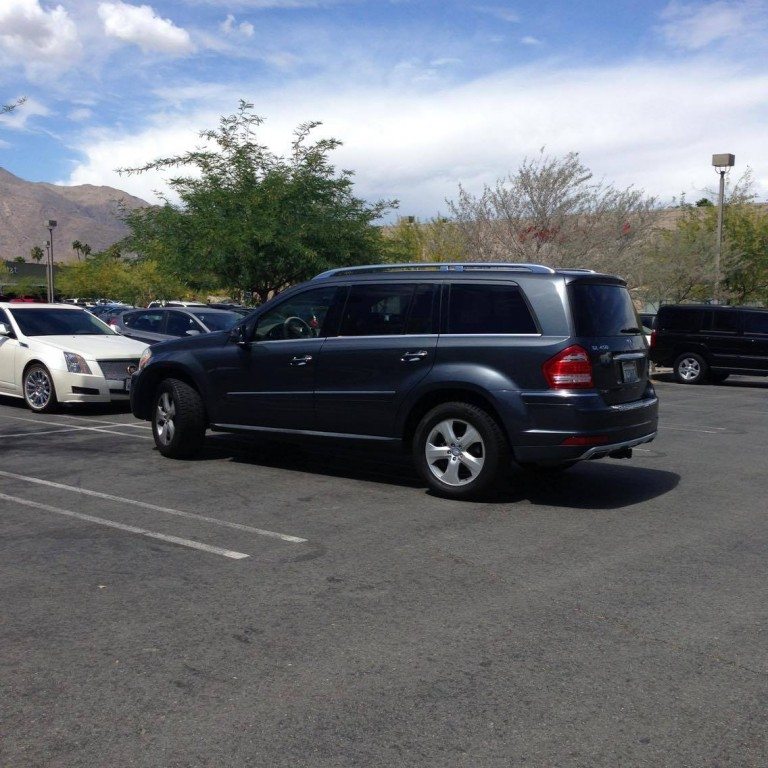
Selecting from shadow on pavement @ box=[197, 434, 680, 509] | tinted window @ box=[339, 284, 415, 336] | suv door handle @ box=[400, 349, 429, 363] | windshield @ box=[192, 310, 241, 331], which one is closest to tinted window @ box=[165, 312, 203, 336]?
windshield @ box=[192, 310, 241, 331]

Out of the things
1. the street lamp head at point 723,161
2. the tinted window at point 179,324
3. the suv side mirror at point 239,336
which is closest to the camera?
the suv side mirror at point 239,336

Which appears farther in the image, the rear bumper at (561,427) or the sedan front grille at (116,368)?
the sedan front grille at (116,368)

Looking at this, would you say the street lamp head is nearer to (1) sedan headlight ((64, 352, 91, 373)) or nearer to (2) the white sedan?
(2) the white sedan

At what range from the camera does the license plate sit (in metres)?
8.14

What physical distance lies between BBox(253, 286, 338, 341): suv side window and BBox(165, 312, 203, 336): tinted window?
8.86 metres

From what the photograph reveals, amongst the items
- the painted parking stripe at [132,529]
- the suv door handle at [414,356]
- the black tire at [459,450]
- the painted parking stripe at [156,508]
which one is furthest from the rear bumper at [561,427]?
the painted parking stripe at [132,529]

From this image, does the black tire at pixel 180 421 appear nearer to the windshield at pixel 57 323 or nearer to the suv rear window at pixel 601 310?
the suv rear window at pixel 601 310

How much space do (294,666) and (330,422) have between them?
4594 millimetres

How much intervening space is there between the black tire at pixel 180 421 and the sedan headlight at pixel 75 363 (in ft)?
12.8

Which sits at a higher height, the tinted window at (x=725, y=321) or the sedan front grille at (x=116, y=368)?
the tinted window at (x=725, y=321)

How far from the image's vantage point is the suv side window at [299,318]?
9156mm

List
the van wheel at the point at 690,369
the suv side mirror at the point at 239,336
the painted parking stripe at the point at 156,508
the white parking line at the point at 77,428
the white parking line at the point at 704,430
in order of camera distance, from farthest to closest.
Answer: the van wheel at the point at 690,369, the white parking line at the point at 704,430, the white parking line at the point at 77,428, the suv side mirror at the point at 239,336, the painted parking stripe at the point at 156,508

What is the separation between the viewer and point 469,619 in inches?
200

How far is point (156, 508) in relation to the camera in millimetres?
7660
